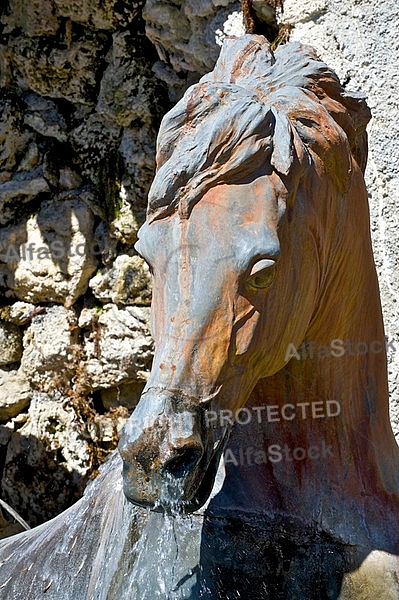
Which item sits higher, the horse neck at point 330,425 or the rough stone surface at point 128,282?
the rough stone surface at point 128,282

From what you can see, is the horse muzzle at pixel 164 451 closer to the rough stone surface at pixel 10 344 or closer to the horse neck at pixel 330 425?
the horse neck at pixel 330 425

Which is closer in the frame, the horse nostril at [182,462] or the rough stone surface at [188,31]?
the horse nostril at [182,462]

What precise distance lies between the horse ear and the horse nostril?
26cm

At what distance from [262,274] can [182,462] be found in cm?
18

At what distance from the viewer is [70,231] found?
102 inches

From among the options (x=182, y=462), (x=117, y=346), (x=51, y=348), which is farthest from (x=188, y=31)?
(x=182, y=462)

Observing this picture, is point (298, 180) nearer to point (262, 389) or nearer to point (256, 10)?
point (262, 389)

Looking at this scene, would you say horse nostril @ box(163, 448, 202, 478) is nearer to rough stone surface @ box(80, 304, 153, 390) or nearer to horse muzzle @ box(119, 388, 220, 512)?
horse muzzle @ box(119, 388, 220, 512)

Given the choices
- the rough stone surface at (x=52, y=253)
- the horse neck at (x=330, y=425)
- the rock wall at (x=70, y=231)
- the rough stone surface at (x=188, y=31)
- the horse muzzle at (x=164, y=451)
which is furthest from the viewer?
the rough stone surface at (x=52, y=253)

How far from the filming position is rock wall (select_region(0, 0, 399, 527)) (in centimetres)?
242

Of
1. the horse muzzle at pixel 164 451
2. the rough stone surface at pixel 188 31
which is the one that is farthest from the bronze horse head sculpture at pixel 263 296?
the rough stone surface at pixel 188 31

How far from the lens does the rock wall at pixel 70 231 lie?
2.42 meters

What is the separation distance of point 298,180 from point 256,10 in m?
1.12

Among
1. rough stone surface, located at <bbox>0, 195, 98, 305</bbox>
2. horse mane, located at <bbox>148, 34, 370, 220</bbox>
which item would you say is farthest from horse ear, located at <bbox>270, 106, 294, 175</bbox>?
rough stone surface, located at <bbox>0, 195, 98, 305</bbox>
